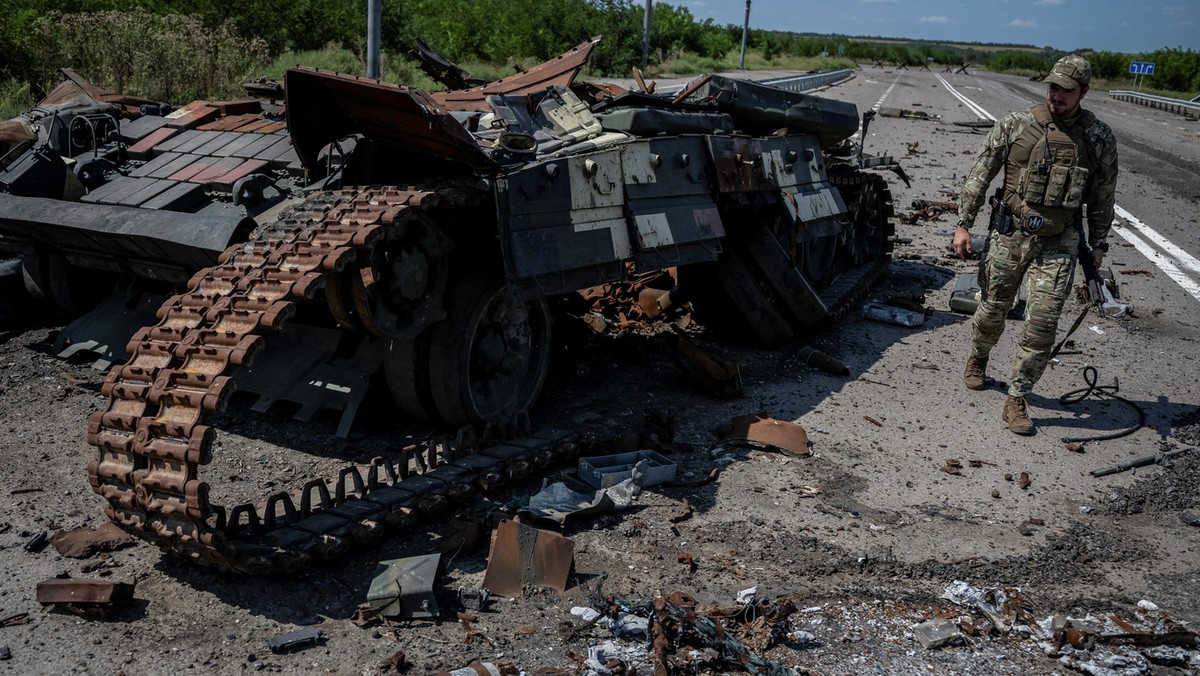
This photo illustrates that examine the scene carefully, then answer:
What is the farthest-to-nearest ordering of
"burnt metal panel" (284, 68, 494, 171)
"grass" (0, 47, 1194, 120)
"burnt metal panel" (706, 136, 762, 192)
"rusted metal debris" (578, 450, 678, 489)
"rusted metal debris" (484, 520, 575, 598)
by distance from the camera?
1. "grass" (0, 47, 1194, 120)
2. "burnt metal panel" (706, 136, 762, 192)
3. "rusted metal debris" (578, 450, 678, 489)
4. "burnt metal panel" (284, 68, 494, 171)
5. "rusted metal debris" (484, 520, 575, 598)

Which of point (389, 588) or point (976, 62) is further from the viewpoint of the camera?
point (976, 62)

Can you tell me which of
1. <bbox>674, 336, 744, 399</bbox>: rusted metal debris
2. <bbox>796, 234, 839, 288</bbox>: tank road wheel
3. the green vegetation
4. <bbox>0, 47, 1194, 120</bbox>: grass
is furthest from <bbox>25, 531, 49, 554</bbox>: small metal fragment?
the green vegetation

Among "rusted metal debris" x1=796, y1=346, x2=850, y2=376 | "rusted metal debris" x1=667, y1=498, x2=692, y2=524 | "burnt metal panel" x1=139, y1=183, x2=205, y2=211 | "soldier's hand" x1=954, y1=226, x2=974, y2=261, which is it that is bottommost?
"rusted metal debris" x1=667, y1=498, x2=692, y2=524

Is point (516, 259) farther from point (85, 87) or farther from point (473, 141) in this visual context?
point (85, 87)

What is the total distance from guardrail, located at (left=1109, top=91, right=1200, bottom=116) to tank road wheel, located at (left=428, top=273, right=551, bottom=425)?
36.4m

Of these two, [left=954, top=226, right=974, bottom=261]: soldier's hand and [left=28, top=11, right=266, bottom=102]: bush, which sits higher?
[left=28, top=11, right=266, bottom=102]: bush

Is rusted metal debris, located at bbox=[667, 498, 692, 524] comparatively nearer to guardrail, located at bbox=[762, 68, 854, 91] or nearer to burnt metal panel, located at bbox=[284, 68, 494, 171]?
burnt metal panel, located at bbox=[284, 68, 494, 171]

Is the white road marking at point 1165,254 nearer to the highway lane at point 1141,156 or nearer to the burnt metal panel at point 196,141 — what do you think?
the highway lane at point 1141,156

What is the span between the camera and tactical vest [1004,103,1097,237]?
6691 millimetres

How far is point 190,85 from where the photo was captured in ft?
52.6

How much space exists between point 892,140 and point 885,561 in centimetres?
1981

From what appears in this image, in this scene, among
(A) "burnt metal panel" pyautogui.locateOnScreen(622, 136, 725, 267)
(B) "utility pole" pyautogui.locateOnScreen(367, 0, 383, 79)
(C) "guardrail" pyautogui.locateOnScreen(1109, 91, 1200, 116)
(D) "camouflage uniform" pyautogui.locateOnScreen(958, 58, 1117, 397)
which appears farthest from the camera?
(C) "guardrail" pyautogui.locateOnScreen(1109, 91, 1200, 116)

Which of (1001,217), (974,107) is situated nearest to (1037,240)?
(1001,217)

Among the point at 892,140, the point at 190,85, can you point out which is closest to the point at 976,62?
the point at 892,140
